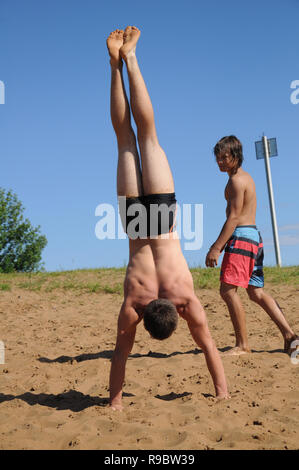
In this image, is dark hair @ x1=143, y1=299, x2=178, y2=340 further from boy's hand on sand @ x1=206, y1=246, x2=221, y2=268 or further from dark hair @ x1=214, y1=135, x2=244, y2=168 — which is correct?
dark hair @ x1=214, y1=135, x2=244, y2=168

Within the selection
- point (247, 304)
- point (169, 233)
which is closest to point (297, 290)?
point (247, 304)

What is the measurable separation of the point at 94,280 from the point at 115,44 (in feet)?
25.3

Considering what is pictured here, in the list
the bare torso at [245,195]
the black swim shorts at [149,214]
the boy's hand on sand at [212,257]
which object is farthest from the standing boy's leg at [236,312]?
the black swim shorts at [149,214]

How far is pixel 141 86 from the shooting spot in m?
4.43

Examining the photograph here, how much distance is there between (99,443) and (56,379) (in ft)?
7.22

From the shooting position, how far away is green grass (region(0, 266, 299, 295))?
10.9 m

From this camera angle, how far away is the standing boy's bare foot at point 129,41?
455cm

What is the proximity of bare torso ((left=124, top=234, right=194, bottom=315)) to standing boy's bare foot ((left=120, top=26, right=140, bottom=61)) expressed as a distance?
192 cm

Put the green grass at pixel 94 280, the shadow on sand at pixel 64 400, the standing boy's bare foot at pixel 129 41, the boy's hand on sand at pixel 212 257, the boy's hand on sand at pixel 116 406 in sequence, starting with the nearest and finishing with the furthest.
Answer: the boy's hand on sand at pixel 116 406 < the standing boy's bare foot at pixel 129 41 < the shadow on sand at pixel 64 400 < the boy's hand on sand at pixel 212 257 < the green grass at pixel 94 280

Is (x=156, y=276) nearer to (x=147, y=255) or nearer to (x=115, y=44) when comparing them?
(x=147, y=255)

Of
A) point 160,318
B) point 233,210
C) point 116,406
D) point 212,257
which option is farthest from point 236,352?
point 160,318

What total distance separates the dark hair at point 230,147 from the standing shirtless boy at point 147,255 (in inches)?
64.8

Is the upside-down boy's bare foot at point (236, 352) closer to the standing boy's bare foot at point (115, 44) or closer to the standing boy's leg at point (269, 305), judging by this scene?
the standing boy's leg at point (269, 305)

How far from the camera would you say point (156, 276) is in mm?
4145
